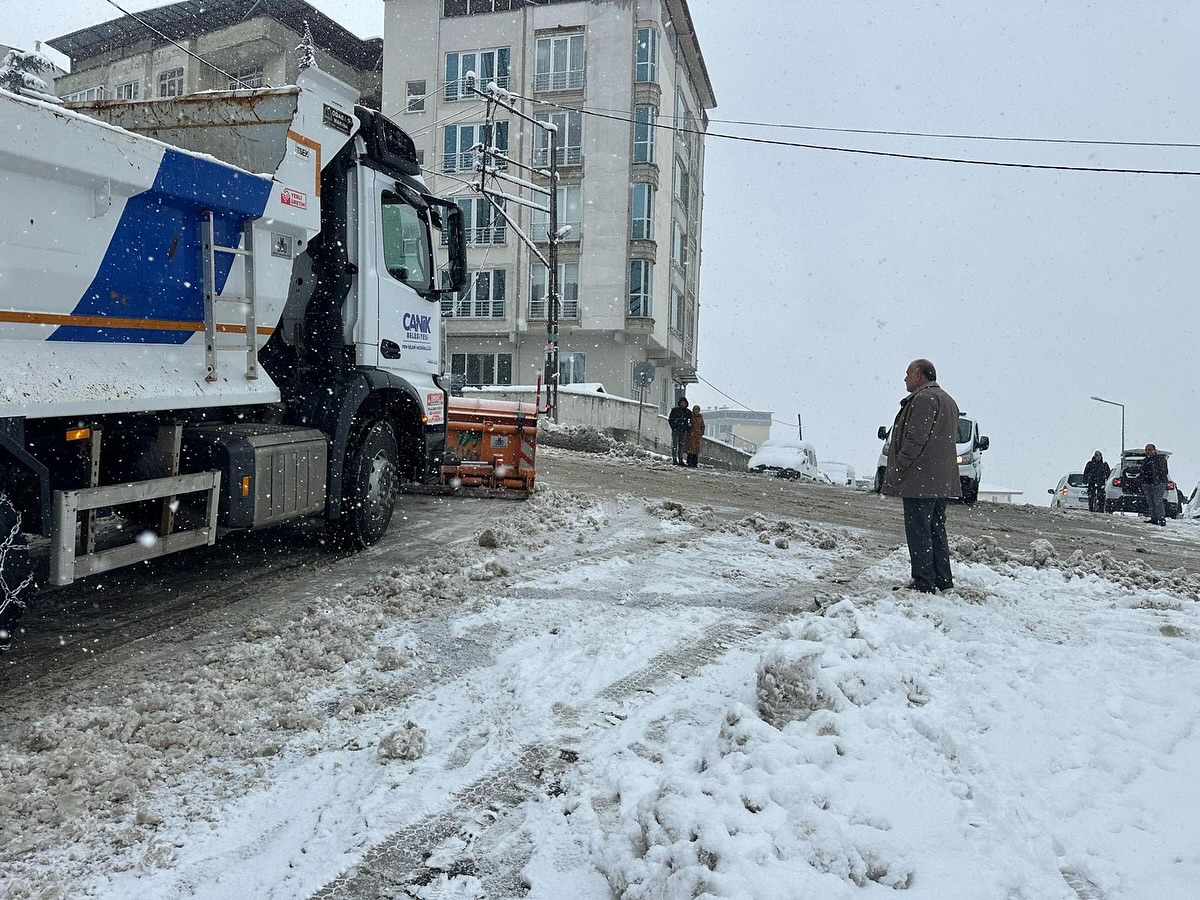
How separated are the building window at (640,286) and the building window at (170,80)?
881 inches

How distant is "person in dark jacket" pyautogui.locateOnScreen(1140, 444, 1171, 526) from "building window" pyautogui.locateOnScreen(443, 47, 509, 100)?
29.1m

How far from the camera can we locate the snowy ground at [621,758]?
8.00 feet

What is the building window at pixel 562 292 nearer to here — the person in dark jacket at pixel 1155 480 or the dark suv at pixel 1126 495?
the dark suv at pixel 1126 495

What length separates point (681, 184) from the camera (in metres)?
42.0

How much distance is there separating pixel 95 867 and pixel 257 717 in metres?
1.10

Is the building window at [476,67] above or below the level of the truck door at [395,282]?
above

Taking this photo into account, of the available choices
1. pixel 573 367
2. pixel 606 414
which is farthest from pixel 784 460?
pixel 573 367

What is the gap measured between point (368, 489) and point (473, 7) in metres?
34.6

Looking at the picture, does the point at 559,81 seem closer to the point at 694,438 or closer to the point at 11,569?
the point at 694,438

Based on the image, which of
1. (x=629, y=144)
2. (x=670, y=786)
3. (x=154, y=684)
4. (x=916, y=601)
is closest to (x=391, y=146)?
(x=154, y=684)

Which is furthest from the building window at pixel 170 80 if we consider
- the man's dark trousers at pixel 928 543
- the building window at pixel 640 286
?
the man's dark trousers at pixel 928 543

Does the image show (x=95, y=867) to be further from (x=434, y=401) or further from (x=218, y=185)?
(x=434, y=401)

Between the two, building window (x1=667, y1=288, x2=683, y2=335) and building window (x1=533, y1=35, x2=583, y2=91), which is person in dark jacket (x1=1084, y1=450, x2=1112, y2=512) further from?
building window (x1=533, y1=35, x2=583, y2=91)

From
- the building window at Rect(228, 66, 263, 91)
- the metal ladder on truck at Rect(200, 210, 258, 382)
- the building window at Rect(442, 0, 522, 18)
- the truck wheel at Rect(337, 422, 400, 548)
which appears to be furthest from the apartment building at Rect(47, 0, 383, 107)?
Result: the metal ladder on truck at Rect(200, 210, 258, 382)
